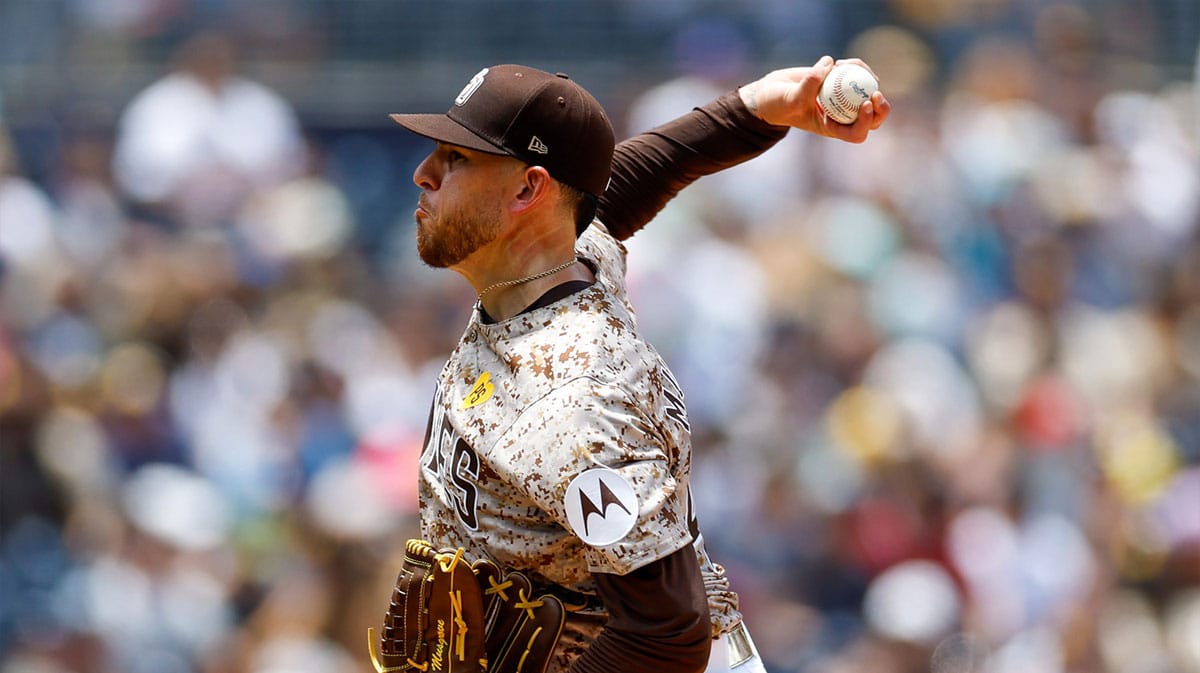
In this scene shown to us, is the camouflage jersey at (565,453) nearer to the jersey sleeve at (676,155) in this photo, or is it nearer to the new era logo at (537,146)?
the new era logo at (537,146)

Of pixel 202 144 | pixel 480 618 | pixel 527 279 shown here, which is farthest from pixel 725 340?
pixel 480 618

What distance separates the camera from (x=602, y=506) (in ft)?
8.88

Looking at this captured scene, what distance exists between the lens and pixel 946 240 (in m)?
8.55

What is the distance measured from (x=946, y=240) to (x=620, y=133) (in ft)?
→ 5.90

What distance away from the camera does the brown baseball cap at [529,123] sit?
297 centimetres

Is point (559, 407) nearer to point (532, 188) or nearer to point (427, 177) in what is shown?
point (532, 188)

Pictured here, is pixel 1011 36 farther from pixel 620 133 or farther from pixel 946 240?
pixel 620 133

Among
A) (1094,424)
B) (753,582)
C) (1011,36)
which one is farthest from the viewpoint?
(1011,36)

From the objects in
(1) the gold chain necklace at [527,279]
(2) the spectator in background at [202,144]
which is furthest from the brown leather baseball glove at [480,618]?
(2) the spectator in background at [202,144]

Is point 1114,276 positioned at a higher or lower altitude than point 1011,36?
lower

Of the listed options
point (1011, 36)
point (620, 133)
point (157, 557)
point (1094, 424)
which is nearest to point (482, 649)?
point (157, 557)

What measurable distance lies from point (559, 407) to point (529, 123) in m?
0.54

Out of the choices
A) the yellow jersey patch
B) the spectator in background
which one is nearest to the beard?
the yellow jersey patch

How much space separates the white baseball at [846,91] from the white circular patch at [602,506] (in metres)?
0.91
